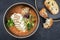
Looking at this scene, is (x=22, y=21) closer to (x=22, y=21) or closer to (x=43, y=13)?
(x=22, y=21)

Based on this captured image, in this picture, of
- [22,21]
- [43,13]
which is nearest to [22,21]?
[22,21]

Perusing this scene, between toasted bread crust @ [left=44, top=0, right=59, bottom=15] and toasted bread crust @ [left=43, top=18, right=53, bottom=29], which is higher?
toasted bread crust @ [left=44, top=0, right=59, bottom=15]

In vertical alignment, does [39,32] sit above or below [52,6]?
below

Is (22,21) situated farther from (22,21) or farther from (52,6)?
(52,6)

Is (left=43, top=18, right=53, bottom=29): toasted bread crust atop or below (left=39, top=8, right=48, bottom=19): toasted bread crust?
below

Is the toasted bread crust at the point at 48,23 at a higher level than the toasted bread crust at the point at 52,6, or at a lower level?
lower
